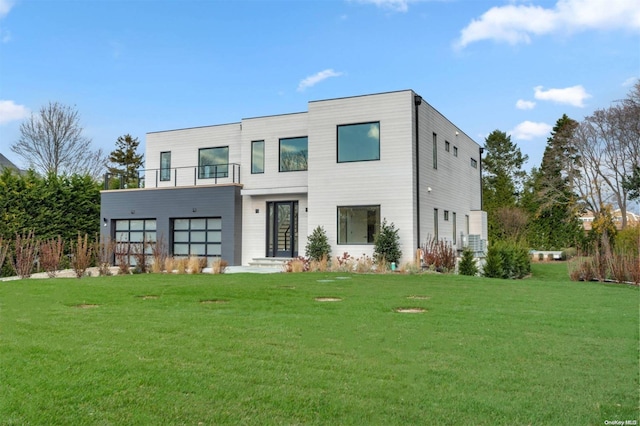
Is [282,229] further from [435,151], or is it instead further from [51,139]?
[51,139]

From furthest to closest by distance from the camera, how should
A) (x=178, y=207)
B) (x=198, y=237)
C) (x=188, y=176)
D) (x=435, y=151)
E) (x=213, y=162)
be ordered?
(x=188, y=176) < (x=213, y=162) < (x=178, y=207) < (x=198, y=237) < (x=435, y=151)

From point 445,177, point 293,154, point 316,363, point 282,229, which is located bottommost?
point 316,363

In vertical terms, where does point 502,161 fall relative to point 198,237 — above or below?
above

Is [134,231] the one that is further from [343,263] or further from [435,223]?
[435,223]

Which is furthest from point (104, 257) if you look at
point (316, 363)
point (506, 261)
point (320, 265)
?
point (316, 363)

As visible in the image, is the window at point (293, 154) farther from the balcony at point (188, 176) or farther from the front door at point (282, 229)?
the balcony at point (188, 176)

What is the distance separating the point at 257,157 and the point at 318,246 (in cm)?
522

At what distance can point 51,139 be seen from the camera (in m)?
31.8

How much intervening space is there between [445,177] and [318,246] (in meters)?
6.58

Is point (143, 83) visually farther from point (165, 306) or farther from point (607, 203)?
point (607, 203)

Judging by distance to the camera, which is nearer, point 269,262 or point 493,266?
point 493,266

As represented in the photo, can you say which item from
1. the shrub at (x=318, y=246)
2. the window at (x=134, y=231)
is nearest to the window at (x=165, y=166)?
the window at (x=134, y=231)

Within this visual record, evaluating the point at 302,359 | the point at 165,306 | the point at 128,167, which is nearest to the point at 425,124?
the point at 165,306

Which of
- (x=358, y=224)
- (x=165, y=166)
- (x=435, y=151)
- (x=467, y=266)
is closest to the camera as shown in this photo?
(x=467, y=266)
